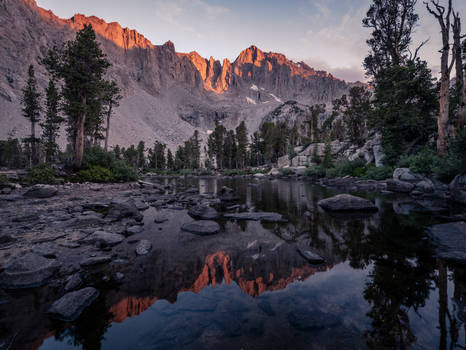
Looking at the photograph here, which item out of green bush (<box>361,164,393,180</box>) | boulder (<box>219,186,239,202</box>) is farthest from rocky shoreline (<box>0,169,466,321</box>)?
green bush (<box>361,164,393,180</box>)

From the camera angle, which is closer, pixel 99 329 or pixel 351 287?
pixel 99 329

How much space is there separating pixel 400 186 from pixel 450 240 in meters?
12.0

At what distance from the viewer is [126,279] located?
11.9 ft

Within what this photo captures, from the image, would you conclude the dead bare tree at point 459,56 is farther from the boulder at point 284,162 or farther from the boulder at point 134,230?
the boulder at point 284,162

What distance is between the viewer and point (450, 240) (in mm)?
5000

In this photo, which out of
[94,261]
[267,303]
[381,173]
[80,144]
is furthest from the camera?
[381,173]

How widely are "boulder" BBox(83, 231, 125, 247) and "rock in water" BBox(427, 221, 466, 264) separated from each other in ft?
25.9

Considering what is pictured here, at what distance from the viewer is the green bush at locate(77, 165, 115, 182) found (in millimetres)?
19192

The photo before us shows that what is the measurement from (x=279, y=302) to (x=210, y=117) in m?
198

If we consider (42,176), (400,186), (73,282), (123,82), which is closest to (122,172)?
(42,176)

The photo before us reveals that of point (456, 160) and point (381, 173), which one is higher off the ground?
point (456, 160)

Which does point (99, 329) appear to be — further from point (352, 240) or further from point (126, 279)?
point (352, 240)

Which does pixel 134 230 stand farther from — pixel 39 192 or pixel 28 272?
pixel 39 192

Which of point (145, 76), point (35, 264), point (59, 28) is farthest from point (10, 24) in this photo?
point (35, 264)
